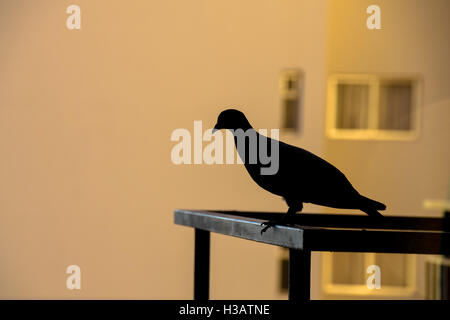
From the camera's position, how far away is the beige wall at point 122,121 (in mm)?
6188

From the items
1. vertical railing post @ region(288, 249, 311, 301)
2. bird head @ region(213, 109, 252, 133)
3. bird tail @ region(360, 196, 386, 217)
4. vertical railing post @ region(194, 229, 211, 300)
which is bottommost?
vertical railing post @ region(194, 229, 211, 300)

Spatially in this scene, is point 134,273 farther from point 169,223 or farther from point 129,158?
point 129,158

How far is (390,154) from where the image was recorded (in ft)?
23.2

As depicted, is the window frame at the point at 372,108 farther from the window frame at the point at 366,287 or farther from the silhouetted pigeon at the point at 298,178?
the silhouetted pigeon at the point at 298,178

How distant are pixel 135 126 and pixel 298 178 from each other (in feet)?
15.9

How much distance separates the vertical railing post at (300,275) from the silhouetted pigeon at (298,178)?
135mm

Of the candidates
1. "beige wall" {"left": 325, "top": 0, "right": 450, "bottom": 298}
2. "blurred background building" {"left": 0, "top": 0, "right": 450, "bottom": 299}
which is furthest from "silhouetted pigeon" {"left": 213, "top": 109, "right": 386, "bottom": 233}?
"beige wall" {"left": 325, "top": 0, "right": 450, "bottom": 298}

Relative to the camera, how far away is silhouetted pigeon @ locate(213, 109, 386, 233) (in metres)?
1.50

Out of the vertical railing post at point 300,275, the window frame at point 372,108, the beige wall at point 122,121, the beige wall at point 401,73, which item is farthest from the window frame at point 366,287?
the vertical railing post at point 300,275

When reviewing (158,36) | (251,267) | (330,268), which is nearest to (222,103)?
(158,36)

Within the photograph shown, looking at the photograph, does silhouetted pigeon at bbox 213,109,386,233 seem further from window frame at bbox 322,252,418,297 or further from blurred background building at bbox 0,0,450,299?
window frame at bbox 322,252,418,297

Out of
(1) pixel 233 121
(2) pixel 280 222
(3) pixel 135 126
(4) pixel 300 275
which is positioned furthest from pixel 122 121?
(4) pixel 300 275
